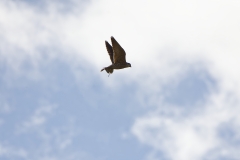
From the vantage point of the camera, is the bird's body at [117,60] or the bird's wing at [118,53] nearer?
the bird's wing at [118,53]

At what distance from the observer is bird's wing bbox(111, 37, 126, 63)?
31.6m

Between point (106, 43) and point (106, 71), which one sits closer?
point (106, 71)

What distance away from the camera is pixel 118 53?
3219 cm

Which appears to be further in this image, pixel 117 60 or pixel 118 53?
pixel 117 60

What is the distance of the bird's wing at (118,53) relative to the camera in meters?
31.6

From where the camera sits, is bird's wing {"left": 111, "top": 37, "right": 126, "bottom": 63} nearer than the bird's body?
Yes

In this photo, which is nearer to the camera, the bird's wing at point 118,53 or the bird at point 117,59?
the bird's wing at point 118,53

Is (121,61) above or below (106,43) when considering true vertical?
below

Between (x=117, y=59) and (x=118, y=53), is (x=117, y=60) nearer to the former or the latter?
(x=117, y=59)

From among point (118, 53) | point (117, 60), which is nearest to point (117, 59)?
point (117, 60)

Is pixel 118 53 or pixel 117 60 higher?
pixel 118 53

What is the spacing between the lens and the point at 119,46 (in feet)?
104

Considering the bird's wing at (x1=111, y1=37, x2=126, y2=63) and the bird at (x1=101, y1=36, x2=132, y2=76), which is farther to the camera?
the bird at (x1=101, y1=36, x2=132, y2=76)

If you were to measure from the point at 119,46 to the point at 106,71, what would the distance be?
2.17 meters
